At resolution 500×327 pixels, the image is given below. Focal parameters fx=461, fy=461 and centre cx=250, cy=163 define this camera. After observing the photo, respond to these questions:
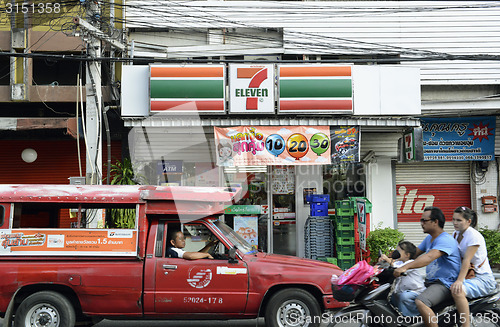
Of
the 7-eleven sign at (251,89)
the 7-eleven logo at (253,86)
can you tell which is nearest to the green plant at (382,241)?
the 7-eleven sign at (251,89)

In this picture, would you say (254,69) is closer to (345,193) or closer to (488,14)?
(345,193)

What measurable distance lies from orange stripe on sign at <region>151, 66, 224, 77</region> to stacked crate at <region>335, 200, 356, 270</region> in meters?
4.79

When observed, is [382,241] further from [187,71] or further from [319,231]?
[187,71]

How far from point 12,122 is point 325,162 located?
8466 mm

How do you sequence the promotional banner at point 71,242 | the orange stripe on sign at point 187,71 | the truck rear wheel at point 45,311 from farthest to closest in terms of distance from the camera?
the orange stripe on sign at point 187,71 → the promotional banner at point 71,242 → the truck rear wheel at point 45,311

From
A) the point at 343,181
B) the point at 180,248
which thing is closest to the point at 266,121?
the point at 343,181

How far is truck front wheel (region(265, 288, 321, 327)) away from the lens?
6508mm

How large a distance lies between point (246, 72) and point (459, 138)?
695cm

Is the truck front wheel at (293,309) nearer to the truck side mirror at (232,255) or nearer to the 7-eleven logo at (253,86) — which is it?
the truck side mirror at (232,255)

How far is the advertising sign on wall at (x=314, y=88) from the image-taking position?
12094 mm

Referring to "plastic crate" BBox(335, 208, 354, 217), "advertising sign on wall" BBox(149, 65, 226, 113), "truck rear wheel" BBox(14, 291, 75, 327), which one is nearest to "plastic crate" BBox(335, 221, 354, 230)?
"plastic crate" BBox(335, 208, 354, 217)

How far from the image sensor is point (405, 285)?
18.5 feet

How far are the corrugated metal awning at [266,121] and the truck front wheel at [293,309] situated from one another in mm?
6167

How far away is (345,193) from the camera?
46.2 feet
